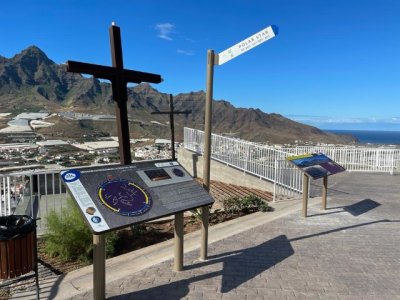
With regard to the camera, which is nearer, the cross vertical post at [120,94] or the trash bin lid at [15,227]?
the trash bin lid at [15,227]

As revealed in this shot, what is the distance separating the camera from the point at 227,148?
44.2ft

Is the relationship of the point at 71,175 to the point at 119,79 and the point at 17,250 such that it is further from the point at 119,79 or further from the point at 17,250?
the point at 119,79

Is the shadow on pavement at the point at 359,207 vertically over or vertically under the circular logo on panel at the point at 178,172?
under

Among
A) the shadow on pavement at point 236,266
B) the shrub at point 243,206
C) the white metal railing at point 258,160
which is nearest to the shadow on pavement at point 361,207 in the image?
the white metal railing at point 258,160

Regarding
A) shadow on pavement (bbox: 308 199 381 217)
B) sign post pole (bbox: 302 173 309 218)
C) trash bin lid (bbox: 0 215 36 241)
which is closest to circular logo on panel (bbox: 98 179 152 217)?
trash bin lid (bbox: 0 215 36 241)

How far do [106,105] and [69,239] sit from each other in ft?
358

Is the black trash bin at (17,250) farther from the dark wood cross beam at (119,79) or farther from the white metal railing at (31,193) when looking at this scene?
the white metal railing at (31,193)

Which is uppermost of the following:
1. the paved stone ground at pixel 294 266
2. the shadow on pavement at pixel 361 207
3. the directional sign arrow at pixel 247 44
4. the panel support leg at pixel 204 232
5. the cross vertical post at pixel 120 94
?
the directional sign arrow at pixel 247 44

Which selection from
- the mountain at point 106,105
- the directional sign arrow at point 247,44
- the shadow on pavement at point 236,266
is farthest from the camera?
the mountain at point 106,105

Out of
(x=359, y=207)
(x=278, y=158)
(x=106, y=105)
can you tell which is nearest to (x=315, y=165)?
(x=359, y=207)

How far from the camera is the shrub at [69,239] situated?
5492mm

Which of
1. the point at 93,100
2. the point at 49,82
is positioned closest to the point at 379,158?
the point at 93,100

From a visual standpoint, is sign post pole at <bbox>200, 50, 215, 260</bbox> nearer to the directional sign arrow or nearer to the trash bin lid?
the directional sign arrow

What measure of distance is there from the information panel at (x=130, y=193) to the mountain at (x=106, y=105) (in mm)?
28585
